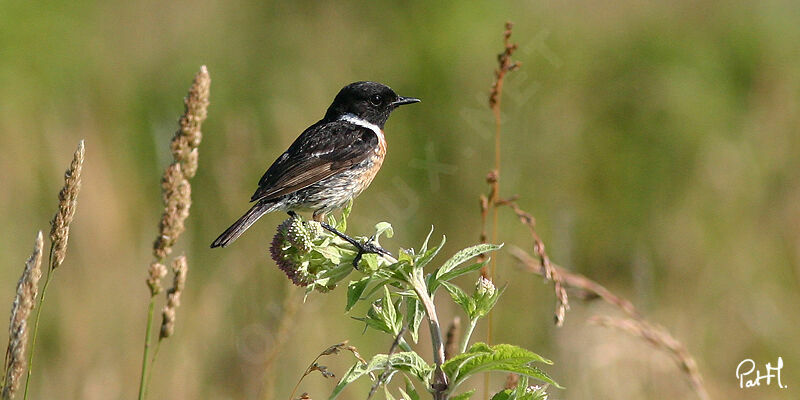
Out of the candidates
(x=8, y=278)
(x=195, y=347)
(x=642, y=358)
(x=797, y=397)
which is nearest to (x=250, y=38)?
(x=8, y=278)

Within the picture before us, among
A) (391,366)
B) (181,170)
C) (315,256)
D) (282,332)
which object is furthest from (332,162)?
(391,366)

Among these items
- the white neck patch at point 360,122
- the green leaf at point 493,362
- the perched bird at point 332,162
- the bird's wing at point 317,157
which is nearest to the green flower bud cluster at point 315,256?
the green leaf at point 493,362

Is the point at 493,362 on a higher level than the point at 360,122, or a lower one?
lower

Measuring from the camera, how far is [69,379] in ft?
14.4

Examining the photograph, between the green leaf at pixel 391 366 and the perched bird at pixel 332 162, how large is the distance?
1340 mm

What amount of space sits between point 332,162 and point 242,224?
493mm

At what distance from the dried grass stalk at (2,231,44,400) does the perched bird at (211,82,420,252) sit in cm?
76

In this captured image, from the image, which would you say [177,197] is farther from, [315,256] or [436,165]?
[436,165]

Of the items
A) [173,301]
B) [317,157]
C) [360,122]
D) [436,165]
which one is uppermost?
[436,165]

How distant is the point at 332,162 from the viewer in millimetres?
3504

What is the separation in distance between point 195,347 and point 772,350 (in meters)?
2.70

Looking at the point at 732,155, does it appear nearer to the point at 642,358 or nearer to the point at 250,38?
the point at 642,358

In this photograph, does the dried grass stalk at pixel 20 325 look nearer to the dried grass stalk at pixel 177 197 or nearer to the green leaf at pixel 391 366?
the dried grass stalk at pixel 177 197

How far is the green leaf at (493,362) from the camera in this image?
5.64ft
